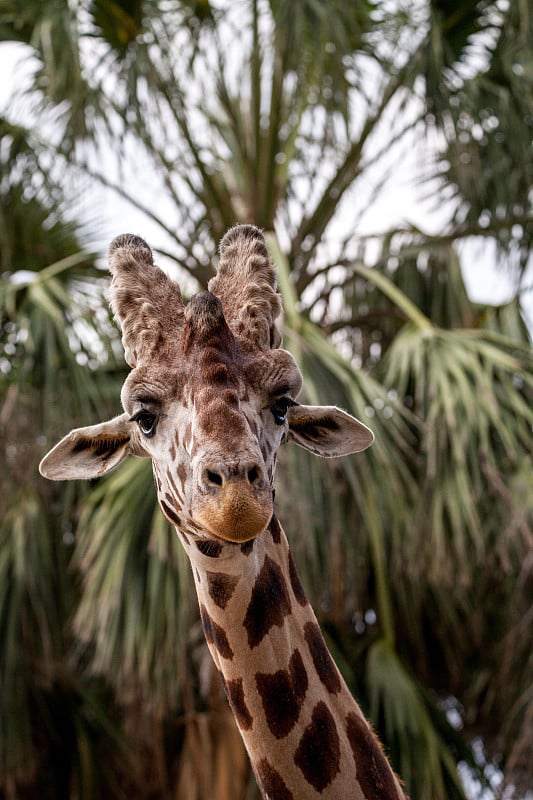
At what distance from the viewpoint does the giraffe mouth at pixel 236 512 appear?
6.16 feet

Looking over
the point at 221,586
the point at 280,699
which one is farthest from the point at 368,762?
the point at 221,586

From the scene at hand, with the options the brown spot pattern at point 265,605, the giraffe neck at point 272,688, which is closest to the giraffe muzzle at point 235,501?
the giraffe neck at point 272,688

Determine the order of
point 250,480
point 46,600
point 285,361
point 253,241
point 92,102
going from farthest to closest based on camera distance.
A: point 92,102 → point 46,600 → point 253,241 → point 285,361 → point 250,480

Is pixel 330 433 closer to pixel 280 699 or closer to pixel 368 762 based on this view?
pixel 280 699

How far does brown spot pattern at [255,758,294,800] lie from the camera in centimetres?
228

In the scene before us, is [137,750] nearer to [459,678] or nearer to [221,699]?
[221,699]

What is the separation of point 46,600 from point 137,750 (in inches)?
50.1

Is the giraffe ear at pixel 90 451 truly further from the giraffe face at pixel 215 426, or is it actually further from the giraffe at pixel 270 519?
the giraffe face at pixel 215 426

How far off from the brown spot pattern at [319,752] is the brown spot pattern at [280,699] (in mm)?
46

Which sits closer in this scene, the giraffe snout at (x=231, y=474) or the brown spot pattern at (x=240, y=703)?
the giraffe snout at (x=231, y=474)

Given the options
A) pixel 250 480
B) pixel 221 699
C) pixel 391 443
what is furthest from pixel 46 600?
pixel 250 480

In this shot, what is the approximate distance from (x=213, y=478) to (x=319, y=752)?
0.77m

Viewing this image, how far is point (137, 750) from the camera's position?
22.9 ft

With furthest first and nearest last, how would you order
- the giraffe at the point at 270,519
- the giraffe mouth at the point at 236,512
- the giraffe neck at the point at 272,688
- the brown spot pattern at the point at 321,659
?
the brown spot pattern at the point at 321,659, the giraffe neck at the point at 272,688, the giraffe at the point at 270,519, the giraffe mouth at the point at 236,512
